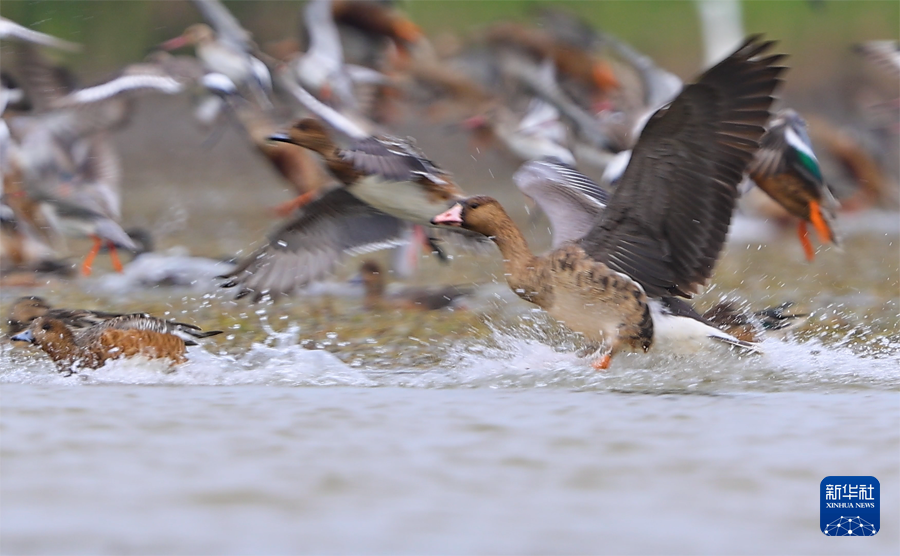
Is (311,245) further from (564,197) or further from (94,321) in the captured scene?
(564,197)

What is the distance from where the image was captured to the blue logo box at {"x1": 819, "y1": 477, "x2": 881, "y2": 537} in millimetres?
3430

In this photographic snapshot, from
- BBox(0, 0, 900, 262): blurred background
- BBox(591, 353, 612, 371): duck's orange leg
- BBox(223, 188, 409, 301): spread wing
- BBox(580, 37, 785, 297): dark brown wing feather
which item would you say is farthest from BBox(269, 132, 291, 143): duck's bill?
BBox(0, 0, 900, 262): blurred background

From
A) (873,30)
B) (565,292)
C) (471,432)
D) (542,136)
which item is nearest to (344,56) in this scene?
(542,136)

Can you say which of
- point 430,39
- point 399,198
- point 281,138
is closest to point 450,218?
point 399,198

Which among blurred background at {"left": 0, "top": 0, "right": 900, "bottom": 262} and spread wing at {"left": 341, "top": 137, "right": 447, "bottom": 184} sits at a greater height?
blurred background at {"left": 0, "top": 0, "right": 900, "bottom": 262}

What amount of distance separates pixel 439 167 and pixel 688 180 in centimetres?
177

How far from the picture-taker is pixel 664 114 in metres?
5.23

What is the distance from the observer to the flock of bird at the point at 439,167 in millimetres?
5605

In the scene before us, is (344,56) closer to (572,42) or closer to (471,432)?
(572,42)

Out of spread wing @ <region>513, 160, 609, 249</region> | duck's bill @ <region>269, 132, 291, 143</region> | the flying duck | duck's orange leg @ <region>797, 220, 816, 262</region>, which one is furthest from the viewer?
duck's orange leg @ <region>797, 220, 816, 262</region>

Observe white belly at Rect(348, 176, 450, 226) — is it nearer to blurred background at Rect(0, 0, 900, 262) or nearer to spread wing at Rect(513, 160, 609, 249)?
spread wing at Rect(513, 160, 609, 249)

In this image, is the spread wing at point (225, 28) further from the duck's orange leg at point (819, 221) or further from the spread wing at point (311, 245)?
the duck's orange leg at point (819, 221)

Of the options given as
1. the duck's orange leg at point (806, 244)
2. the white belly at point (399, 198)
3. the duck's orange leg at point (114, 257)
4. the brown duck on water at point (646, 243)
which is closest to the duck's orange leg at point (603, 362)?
the brown duck on water at point (646, 243)

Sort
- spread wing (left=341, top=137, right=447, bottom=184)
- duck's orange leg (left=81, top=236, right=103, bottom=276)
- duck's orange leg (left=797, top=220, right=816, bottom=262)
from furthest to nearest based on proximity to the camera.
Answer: duck's orange leg (left=81, top=236, right=103, bottom=276) → duck's orange leg (left=797, top=220, right=816, bottom=262) → spread wing (left=341, top=137, right=447, bottom=184)
